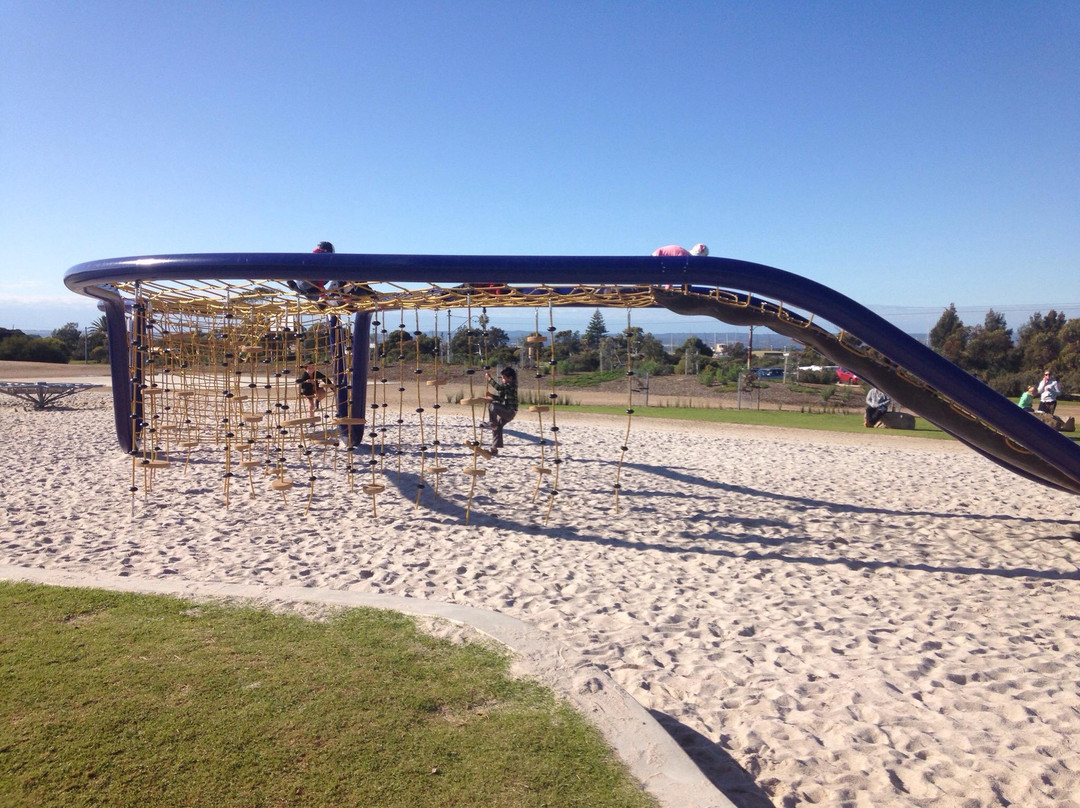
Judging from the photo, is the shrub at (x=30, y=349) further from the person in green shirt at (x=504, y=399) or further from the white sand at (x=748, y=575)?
the person in green shirt at (x=504, y=399)

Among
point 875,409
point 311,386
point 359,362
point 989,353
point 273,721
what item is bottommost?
point 273,721

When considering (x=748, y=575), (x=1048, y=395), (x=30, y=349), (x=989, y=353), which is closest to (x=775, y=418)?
(x=1048, y=395)

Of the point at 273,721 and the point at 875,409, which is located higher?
the point at 875,409

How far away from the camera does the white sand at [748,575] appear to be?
11.7 feet

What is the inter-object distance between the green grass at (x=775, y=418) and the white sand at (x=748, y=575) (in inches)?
205

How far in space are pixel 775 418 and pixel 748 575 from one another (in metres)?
13.2

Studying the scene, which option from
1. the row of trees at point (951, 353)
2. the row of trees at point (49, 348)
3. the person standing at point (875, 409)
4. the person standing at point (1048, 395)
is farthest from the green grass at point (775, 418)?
the row of trees at point (49, 348)

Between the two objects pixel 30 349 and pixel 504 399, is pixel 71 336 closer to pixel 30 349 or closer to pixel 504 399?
pixel 30 349

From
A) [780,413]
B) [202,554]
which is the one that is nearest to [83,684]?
[202,554]

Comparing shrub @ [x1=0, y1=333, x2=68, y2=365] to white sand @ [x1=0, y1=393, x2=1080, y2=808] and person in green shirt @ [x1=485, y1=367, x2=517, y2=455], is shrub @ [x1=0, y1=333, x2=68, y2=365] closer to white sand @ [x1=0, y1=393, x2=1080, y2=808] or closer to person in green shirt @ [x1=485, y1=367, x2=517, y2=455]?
white sand @ [x1=0, y1=393, x2=1080, y2=808]

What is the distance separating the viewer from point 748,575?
635 centimetres

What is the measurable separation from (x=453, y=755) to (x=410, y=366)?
36081mm

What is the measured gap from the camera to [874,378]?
23.6ft

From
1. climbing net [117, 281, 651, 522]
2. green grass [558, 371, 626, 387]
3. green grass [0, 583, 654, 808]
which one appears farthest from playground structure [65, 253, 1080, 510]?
green grass [558, 371, 626, 387]
